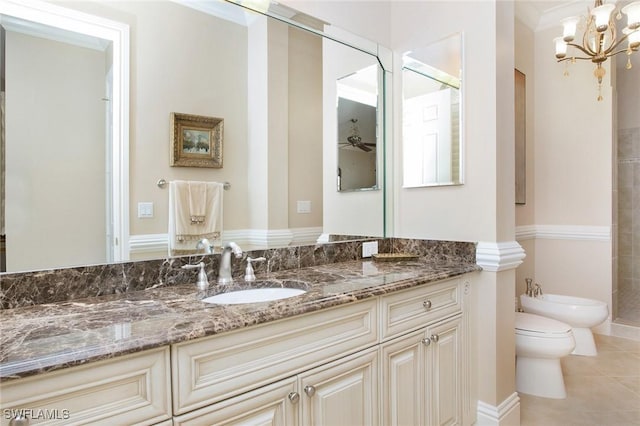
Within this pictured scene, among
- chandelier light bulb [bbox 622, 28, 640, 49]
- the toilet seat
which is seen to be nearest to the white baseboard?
the toilet seat

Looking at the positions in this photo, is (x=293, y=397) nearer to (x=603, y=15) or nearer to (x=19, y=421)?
(x=19, y=421)

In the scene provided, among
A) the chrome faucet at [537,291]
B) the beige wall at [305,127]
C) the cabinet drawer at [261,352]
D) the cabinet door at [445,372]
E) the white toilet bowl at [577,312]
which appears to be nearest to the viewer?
the cabinet drawer at [261,352]

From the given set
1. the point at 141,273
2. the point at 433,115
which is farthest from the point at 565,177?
the point at 141,273

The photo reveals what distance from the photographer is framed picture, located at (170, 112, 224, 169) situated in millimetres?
1535

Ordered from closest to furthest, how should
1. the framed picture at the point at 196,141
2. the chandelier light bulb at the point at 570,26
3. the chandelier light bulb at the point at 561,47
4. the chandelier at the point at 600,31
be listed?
1. the framed picture at the point at 196,141
2. the chandelier at the point at 600,31
3. the chandelier light bulb at the point at 570,26
4. the chandelier light bulb at the point at 561,47

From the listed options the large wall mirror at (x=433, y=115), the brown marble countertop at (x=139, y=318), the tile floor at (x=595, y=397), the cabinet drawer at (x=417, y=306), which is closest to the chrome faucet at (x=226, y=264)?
the brown marble countertop at (x=139, y=318)

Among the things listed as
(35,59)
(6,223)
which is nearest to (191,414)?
(6,223)

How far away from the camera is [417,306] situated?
159cm

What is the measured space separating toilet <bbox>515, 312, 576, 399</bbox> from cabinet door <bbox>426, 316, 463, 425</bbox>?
703mm

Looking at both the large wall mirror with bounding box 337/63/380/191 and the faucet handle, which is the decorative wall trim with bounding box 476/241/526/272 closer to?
the large wall mirror with bounding box 337/63/380/191

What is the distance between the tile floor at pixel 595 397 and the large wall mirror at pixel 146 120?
1586 millimetres

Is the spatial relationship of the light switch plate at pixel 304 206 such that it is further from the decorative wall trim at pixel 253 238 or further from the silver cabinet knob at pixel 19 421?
the silver cabinet knob at pixel 19 421

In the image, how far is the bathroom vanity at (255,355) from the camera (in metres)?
0.78

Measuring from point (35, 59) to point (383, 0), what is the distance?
1867 millimetres
